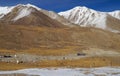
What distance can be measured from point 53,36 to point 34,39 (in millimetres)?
12652

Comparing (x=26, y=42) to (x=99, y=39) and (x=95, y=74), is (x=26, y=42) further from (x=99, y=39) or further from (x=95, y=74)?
(x=95, y=74)

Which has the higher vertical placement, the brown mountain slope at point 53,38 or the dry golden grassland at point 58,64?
the brown mountain slope at point 53,38

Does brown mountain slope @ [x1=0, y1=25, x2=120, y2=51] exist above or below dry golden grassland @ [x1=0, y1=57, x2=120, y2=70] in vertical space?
above

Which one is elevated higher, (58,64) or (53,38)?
(53,38)

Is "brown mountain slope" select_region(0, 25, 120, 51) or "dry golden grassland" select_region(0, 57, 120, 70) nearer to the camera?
"dry golden grassland" select_region(0, 57, 120, 70)

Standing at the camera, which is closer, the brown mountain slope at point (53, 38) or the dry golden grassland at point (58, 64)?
the dry golden grassland at point (58, 64)

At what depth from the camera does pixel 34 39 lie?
133875 mm

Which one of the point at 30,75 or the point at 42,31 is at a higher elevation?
the point at 42,31

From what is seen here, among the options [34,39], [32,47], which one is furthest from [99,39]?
[32,47]

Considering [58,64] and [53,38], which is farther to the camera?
[53,38]

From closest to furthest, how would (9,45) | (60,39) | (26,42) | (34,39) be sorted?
(9,45) < (26,42) < (34,39) < (60,39)

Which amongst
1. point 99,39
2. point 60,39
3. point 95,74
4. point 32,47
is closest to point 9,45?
point 32,47

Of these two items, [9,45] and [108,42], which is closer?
[9,45]

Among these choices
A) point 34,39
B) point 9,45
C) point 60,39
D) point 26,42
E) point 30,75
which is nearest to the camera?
point 30,75
